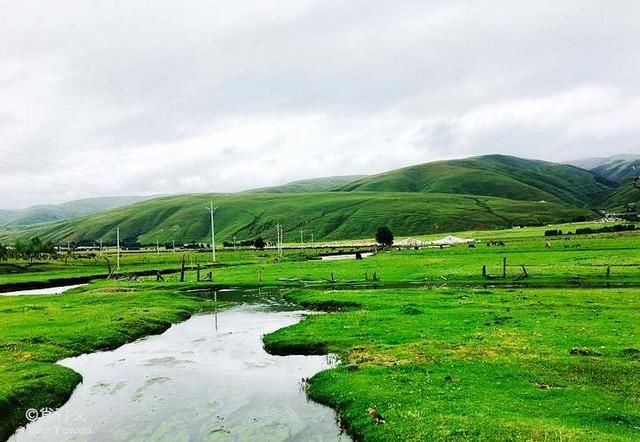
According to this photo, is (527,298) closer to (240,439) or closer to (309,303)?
(309,303)

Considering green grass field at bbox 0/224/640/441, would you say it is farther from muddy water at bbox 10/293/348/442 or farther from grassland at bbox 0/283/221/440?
muddy water at bbox 10/293/348/442

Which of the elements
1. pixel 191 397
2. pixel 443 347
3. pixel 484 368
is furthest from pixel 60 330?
pixel 484 368

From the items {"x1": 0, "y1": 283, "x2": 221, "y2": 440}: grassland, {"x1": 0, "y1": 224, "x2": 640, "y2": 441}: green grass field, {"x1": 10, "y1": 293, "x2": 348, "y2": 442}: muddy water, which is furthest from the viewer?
{"x1": 0, "y1": 283, "x2": 221, "y2": 440}: grassland

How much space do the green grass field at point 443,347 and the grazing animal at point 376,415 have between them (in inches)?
8.9

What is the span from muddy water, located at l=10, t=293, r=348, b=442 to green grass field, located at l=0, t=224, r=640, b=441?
1.60 meters

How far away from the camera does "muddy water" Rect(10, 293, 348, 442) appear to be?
26531mm

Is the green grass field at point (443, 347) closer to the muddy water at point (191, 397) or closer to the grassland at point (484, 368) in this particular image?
the grassland at point (484, 368)

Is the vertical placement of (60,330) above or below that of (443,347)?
above

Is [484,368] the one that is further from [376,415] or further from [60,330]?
[60,330]

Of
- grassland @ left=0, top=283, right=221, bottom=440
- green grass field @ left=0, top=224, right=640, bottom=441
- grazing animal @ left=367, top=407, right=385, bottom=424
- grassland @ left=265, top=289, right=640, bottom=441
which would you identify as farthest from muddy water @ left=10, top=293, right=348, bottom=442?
grassland @ left=265, top=289, right=640, bottom=441

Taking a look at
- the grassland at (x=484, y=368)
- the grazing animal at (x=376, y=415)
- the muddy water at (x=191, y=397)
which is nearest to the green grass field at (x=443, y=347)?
the grassland at (x=484, y=368)

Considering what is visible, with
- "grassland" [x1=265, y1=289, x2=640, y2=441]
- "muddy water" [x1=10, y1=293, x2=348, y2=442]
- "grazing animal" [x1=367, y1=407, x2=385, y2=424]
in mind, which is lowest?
"muddy water" [x1=10, y1=293, x2=348, y2=442]

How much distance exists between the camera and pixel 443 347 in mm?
36906

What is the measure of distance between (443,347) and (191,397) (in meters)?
18.2
